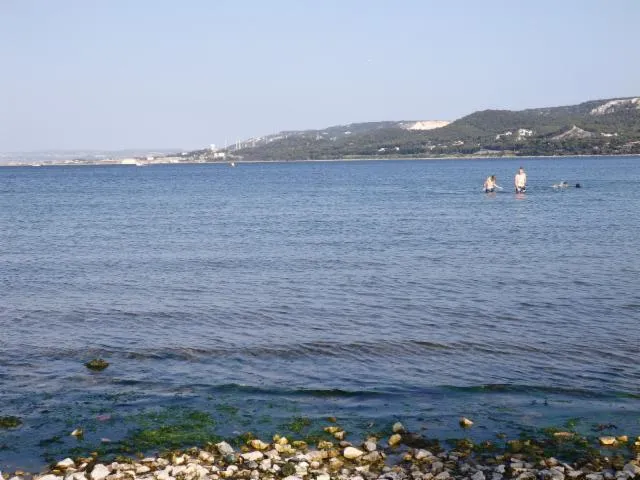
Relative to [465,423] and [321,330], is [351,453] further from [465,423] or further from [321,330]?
[321,330]

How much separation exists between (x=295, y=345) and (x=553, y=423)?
699 centimetres

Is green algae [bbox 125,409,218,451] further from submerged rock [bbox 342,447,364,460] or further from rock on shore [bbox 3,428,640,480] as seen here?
submerged rock [bbox 342,447,364,460]

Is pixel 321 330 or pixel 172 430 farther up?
pixel 172 430

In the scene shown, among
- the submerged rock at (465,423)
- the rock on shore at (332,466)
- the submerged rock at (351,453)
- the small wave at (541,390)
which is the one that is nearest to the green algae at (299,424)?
the rock on shore at (332,466)

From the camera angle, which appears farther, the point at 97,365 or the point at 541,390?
the point at 97,365

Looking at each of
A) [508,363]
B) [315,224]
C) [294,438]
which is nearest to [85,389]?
[294,438]

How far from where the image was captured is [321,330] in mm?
20016

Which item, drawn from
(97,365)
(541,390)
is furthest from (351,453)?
(97,365)

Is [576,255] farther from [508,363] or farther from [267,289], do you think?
[508,363]

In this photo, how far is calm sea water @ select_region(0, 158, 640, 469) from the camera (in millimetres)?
14148

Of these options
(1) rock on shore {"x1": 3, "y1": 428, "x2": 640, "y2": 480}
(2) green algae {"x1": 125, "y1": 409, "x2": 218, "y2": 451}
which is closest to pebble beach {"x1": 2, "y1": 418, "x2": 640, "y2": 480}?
(1) rock on shore {"x1": 3, "y1": 428, "x2": 640, "y2": 480}

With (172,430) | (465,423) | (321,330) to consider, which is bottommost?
(321,330)

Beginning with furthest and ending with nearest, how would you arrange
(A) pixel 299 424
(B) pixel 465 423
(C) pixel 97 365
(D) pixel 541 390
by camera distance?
(C) pixel 97 365 < (D) pixel 541 390 < (A) pixel 299 424 < (B) pixel 465 423

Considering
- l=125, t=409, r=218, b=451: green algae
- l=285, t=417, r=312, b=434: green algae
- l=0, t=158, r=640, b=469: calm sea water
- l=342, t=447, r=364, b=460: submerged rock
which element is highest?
l=342, t=447, r=364, b=460: submerged rock
